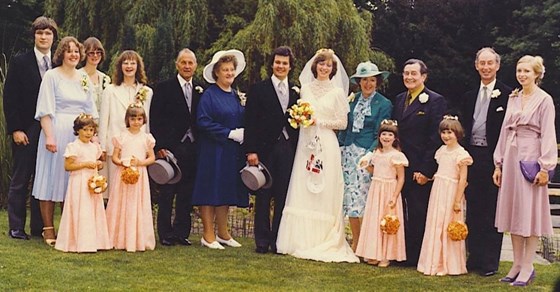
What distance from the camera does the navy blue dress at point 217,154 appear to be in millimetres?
8086

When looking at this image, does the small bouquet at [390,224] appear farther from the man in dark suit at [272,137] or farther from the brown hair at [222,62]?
the brown hair at [222,62]

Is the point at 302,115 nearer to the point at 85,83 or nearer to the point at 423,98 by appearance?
the point at 423,98

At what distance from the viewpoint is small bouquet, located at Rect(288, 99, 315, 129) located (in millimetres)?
7812

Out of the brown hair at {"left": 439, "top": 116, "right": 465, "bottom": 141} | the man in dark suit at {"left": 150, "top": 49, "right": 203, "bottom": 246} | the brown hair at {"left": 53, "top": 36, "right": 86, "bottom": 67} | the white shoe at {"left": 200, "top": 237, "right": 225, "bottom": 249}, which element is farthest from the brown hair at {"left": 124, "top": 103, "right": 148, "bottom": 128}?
the brown hair at {"left": 439, "top": 116, "right": 465, "bottom": 141}

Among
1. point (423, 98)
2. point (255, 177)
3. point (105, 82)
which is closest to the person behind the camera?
point (423, 98)

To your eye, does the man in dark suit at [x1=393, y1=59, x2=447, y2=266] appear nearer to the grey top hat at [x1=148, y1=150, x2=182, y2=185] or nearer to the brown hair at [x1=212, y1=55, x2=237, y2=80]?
the brown hair at [x1=212, y1=55, x2=237, y2=80]

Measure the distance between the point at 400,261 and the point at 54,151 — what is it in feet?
11.0

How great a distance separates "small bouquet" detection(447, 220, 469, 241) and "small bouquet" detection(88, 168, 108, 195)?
3.15 metres

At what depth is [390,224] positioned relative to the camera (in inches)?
291

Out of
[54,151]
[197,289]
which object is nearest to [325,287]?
[197,289]

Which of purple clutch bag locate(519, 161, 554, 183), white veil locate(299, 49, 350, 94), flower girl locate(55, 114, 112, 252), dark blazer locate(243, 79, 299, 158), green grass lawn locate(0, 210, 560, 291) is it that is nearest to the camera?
green grass lawn locate(0, 210, 560, 291)

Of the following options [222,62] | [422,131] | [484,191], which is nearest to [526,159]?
[484,191]

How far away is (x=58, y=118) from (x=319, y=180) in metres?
2.55

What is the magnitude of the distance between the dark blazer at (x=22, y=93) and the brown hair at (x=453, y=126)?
12.7 ft
